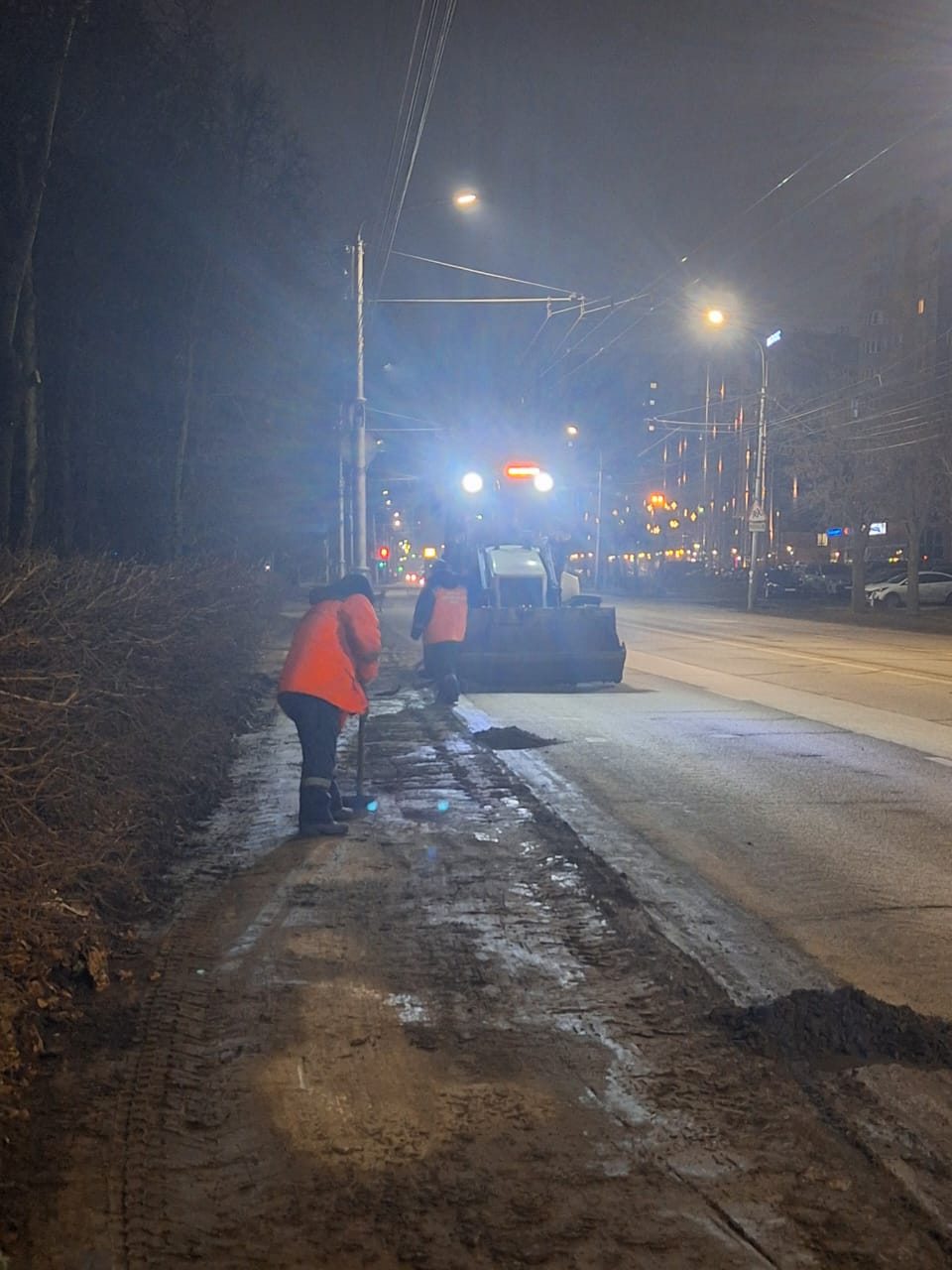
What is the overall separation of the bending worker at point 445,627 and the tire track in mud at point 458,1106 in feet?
29.8

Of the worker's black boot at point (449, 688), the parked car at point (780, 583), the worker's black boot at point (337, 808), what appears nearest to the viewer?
the worker's black boot at point (337, 808)

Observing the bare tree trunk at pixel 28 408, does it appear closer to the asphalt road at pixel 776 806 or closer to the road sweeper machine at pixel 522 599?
the asphalt road at pixel 776 806

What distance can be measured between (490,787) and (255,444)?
23.7m

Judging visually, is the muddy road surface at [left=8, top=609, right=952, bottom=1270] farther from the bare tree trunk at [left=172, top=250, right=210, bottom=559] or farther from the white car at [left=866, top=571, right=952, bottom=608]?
the white car at [left=866, top=571, right=952, bottom=608]

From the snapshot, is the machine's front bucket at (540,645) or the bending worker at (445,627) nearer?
the bending worker at (445,627)

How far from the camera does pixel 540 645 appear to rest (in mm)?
17203

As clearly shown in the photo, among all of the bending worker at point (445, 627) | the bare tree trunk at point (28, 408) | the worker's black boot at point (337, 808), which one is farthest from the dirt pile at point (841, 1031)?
the bending worker at point (445, 627)

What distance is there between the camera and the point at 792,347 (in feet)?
327

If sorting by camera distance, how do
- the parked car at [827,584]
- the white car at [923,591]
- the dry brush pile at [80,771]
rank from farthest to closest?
the parked car at [827,584] < the white car at [923,591] < the dry brush pile at [80,771]

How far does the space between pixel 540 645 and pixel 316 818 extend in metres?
9.06

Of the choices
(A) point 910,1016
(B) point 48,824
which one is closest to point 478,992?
(A) point 910,1016

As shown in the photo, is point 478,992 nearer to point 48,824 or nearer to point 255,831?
point 48,824

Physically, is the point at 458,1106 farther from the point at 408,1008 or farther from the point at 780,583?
the point at 780,583

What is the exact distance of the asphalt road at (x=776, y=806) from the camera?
231 inches
